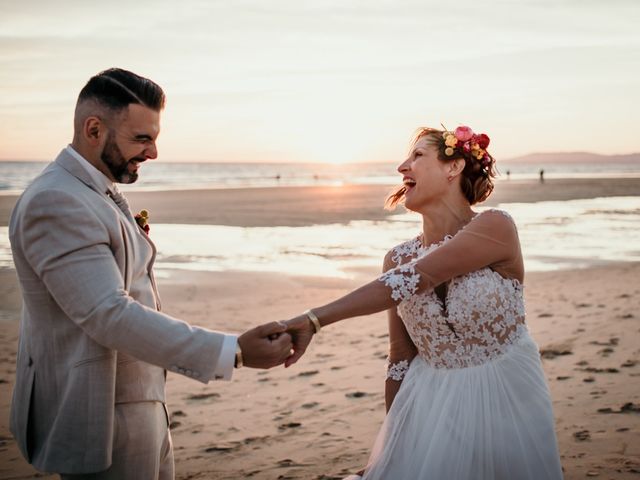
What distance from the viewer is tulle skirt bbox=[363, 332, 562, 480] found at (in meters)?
3.45

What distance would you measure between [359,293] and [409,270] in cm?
29

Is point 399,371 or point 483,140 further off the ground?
point 483,140

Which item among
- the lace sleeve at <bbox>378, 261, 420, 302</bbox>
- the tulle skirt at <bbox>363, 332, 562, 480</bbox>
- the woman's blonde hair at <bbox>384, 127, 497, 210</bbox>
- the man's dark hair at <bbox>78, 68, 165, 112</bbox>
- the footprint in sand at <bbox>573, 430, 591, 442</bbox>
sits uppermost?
the man's dark hair at <bbox>78, 68, 165, 112</bbox>

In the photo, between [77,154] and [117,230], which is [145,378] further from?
[77,154]

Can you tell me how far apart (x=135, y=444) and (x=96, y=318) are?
0.65m

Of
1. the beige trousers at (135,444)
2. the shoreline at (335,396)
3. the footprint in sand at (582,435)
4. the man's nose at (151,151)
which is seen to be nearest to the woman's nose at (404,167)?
the man's nose at (151,151)

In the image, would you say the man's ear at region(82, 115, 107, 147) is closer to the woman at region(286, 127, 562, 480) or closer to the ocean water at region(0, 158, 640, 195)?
the woman at region(286, 127, 562, 480)

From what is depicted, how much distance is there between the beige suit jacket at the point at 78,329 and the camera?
Answer: 8.66 feet

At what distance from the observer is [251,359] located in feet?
10.2

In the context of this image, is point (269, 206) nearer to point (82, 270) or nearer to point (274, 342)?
point (274, 342)

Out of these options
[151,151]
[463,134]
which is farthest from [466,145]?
[151,151]

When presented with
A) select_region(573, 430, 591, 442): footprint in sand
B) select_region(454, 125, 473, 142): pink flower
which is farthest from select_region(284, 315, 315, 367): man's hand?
select_region(573, 430, 591, 442): footprint in sand

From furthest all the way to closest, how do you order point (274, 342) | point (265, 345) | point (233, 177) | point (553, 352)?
1. point (233, 177)
2. point (553, 352)
3. point (274, 342)
4. point (265, 345)

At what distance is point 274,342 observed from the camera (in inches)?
132
